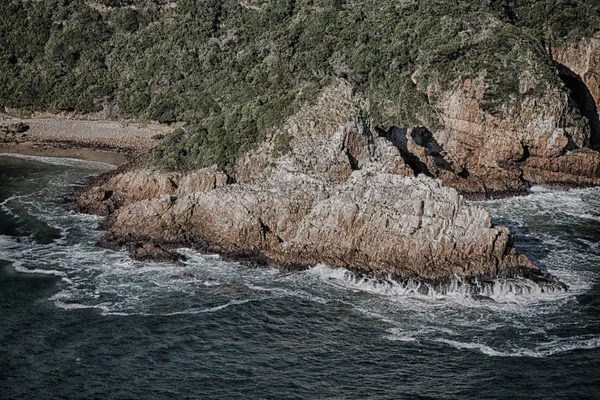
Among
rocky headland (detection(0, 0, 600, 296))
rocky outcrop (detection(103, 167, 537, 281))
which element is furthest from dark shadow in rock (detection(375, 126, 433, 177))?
rocky outcrop (detection(103, 167, 537, 281))

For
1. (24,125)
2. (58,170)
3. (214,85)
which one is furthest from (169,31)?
(58,170)

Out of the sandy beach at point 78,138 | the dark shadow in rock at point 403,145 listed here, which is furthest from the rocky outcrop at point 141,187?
the sandy beach at point 78,138

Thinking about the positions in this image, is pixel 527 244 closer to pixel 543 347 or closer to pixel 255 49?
pixel 543 347

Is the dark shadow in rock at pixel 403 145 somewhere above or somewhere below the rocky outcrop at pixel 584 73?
below

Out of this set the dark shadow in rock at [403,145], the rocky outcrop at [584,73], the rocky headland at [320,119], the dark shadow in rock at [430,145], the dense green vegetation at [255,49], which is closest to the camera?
the rocky headland at [320,119]

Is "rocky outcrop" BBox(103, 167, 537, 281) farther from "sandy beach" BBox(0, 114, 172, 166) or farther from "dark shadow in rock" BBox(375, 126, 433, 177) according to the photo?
"sandy beach" BBox(0, 114, 172, 166)

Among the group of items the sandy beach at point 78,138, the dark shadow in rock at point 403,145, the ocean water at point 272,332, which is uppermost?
the dark shadow in rock at point 403,145

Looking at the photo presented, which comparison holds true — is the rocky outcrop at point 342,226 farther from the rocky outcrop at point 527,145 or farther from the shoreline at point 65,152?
the shoreline at point 65,152
